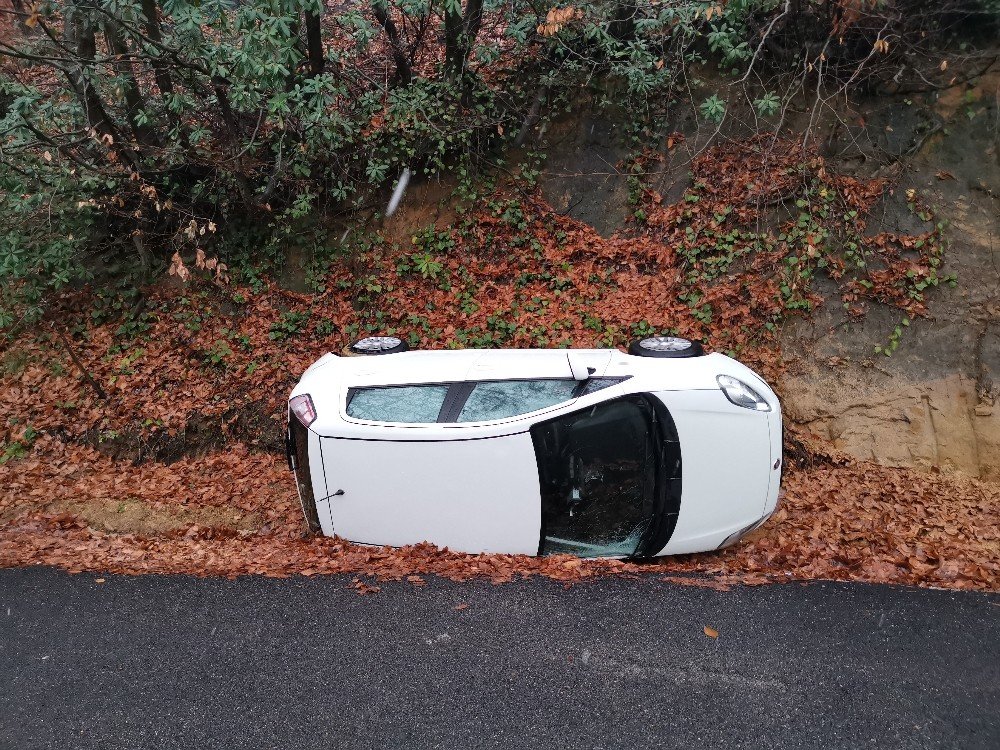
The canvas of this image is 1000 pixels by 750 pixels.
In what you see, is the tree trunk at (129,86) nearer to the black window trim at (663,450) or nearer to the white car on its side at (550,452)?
the white car on its side at (550,452)

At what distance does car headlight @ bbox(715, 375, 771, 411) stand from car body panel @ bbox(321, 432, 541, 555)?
1.50 metres

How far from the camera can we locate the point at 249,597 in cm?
550

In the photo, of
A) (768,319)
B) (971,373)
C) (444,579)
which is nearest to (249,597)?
(444,579)

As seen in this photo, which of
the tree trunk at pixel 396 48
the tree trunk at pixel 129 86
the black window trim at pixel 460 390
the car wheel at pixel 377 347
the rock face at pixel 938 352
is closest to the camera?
the black window trim at pixel 460 390

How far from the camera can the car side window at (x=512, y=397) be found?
5.63 meters

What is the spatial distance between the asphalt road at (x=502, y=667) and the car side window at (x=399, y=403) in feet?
4.06

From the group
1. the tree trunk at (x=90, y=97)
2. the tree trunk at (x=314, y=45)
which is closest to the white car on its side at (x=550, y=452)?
the tree trunk at (x=90, y=97)

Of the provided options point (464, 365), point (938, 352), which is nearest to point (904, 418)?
point (938, 352)

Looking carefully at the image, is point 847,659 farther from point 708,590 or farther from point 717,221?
point 717,221

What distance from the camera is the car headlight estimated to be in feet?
18.4

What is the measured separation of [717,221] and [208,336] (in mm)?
6619

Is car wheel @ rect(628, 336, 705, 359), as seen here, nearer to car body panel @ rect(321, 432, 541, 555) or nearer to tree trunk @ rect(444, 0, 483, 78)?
car body panel @ rect(321, 432, 541, 555)

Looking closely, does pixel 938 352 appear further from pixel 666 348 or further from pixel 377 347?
pixel 377 347

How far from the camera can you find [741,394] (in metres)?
5.67
